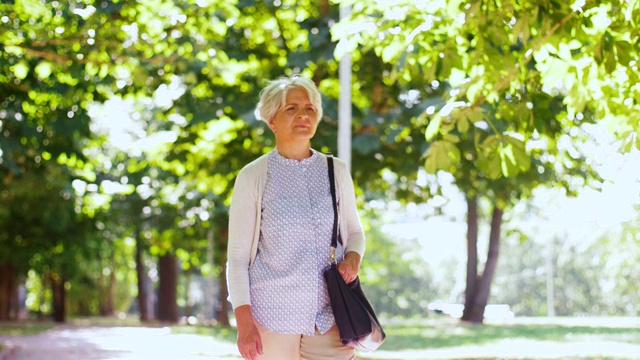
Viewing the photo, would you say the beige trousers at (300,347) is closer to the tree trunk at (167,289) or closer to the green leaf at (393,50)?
the green leaf at (393,50)

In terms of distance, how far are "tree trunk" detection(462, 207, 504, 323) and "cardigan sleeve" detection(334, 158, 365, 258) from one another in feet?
80.9

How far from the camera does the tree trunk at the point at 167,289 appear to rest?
33656mm

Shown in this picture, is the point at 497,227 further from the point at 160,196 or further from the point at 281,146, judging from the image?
the point at 281,146

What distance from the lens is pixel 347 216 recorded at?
4.32 metres

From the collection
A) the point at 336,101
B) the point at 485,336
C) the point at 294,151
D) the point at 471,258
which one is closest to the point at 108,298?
the point at 471,258

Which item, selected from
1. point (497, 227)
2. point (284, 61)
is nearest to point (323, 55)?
point (284, 61)

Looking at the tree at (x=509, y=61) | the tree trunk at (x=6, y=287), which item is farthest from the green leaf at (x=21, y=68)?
the tree trunk at (x=6, y=287)

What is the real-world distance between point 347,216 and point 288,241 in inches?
12.8

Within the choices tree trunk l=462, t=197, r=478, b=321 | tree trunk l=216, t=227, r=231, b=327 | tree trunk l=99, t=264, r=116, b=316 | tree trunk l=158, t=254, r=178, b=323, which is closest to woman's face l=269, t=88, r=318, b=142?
tree trunk l=216, t=227, r=231, b=327

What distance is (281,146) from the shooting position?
14.2 feet

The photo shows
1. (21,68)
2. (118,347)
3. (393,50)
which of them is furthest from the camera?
(118,347)

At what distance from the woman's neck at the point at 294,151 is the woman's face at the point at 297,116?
0.05 meters

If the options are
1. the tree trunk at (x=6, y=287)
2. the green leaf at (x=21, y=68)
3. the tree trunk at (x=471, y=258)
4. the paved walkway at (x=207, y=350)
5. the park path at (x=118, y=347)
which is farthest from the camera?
the tree trunk at (x=6, y=287)

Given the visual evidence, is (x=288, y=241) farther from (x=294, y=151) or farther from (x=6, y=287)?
(x=6, y=287)
